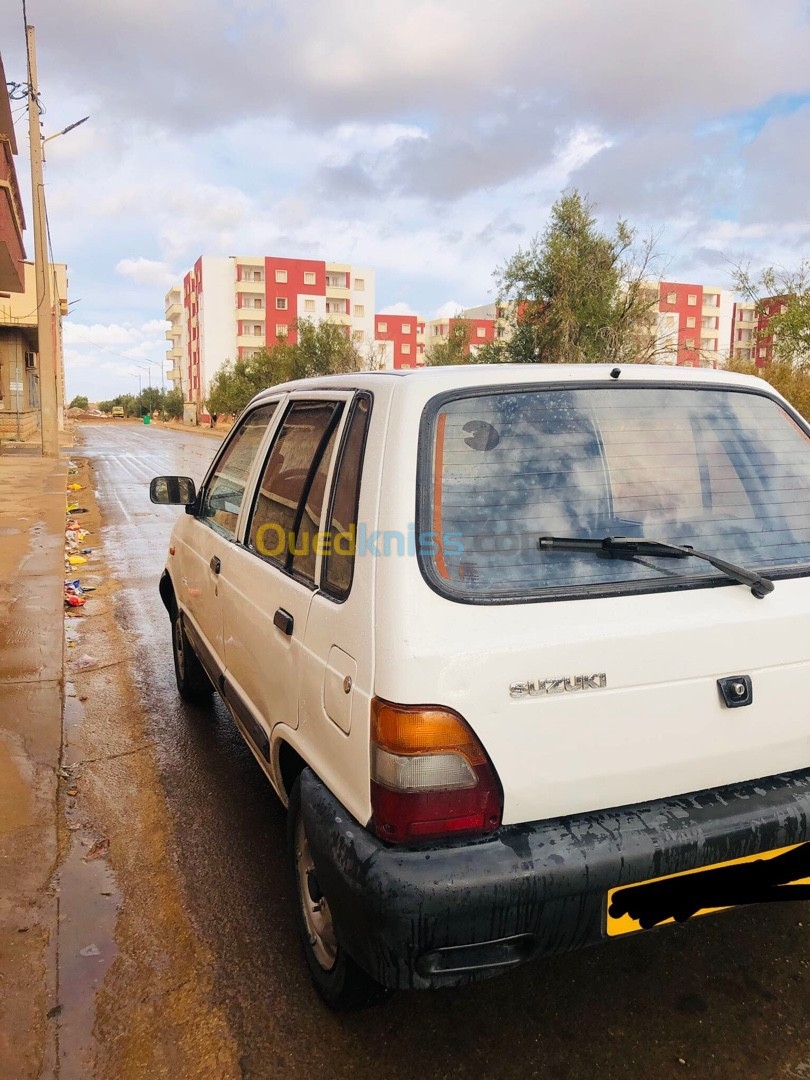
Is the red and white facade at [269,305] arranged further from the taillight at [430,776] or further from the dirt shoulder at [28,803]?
the taillight at [430,776]

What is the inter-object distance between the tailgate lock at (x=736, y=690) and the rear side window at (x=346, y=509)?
0.99 meters

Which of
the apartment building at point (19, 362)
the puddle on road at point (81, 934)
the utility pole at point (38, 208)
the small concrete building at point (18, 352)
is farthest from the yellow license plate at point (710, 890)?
the apartment building at point (19, 362)

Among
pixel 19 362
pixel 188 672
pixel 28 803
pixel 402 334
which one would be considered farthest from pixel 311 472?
pixel 402 334

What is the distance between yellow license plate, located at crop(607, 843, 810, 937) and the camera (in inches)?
80.8

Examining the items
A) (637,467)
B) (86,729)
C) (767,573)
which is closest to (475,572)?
(637,467)

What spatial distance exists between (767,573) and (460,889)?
120cm

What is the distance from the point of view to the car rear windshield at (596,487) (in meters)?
2.16

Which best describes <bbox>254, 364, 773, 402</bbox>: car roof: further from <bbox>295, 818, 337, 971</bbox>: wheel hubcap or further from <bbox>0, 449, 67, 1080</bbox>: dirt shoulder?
<bbox>0, 449, 67, 1080</bbox>: dirt shoulder

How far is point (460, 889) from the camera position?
190 centimetres

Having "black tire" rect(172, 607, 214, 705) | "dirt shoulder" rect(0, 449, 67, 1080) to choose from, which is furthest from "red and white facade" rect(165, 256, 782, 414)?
"black tire" rect(172, 607, 214, 705)

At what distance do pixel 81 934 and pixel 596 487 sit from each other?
88.6 inches

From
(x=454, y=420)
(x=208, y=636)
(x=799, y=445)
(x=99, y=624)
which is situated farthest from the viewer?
(x=99, y=624)

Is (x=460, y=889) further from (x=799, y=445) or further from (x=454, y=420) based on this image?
(x=799, y=445)

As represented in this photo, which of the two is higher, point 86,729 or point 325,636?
point 325,636
